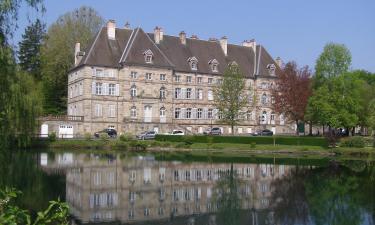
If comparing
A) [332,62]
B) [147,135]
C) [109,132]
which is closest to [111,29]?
[109,132]

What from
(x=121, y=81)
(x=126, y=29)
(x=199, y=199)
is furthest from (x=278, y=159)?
(x=126, y=29)

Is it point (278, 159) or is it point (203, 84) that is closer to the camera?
point (278, 159)

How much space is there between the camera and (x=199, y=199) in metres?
18.9

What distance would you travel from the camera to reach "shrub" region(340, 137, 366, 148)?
42469 mm

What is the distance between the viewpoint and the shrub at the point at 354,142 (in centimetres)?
4247

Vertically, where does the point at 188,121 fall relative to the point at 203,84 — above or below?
below

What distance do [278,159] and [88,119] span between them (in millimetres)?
24002

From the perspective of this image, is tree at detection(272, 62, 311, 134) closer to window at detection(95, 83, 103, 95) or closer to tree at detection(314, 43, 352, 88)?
tree at detection(314, 43, 352, 88)

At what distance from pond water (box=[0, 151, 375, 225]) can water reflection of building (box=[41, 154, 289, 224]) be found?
3cm

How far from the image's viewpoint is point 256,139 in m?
46.5

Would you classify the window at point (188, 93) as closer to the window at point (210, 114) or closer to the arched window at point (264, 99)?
the window at point (210, 114)

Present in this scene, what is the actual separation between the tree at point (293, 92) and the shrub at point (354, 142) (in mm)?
10275

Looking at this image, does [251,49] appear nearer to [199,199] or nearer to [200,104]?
[200,104]

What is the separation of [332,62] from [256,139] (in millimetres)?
17384
